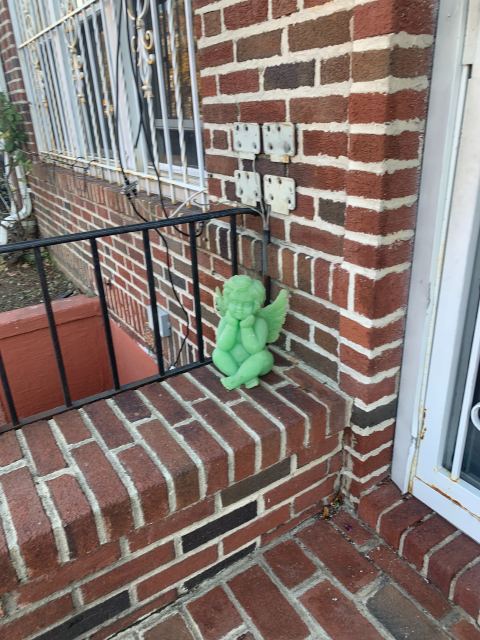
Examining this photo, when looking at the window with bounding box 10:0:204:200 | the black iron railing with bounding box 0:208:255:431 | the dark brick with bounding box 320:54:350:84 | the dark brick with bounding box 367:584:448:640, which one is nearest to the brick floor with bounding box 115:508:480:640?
the dark brick with bounding box 367:584:448:640

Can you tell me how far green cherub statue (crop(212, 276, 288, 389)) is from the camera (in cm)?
159

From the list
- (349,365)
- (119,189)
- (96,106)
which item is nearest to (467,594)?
(349,365)

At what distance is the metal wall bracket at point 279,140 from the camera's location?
61.2 inches

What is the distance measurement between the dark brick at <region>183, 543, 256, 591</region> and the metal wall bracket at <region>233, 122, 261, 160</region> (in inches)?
52.0

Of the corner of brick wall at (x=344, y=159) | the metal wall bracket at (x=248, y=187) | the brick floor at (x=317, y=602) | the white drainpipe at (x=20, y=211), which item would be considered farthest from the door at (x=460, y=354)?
the white drainpipe at (x=20, y=211)

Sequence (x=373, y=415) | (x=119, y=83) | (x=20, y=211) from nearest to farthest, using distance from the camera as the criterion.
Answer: (x=373, y=415), (x=119, y=83), (x=20, y=211)

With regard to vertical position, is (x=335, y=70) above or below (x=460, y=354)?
above

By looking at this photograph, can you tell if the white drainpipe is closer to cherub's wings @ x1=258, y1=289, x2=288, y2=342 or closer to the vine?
the vine

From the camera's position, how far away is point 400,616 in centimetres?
138

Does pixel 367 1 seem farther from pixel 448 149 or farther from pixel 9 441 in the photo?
pixel 9 441

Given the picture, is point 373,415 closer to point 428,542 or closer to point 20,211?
point 428,542

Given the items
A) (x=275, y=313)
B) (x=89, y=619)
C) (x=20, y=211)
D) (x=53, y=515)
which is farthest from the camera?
(x=20, y=211)

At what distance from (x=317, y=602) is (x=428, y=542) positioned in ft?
1.22

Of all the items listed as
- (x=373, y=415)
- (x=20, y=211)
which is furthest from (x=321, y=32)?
(x=20, y=211)
